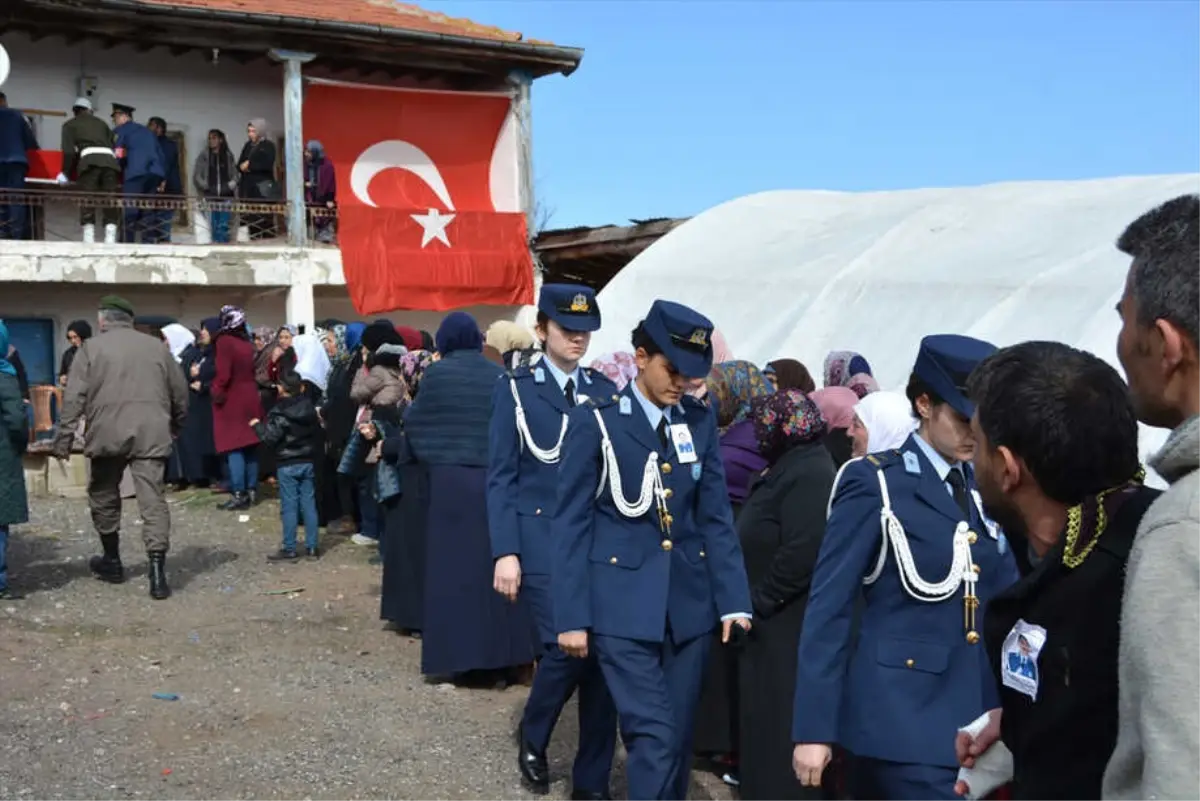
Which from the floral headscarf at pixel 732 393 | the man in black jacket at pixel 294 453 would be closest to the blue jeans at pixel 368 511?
the man in black jacket at pixel 294 453

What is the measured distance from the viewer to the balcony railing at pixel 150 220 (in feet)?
61.0

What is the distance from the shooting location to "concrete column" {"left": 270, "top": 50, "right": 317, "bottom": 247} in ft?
64.5

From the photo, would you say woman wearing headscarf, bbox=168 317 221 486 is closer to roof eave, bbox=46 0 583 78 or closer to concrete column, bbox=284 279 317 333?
concrete column, bbox=284 279 317 333

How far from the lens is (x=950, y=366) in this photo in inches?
134

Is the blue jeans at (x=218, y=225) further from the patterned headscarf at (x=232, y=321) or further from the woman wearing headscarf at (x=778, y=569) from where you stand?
the woman wearing headscarf at (x=778, y=569)

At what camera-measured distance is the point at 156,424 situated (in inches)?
358

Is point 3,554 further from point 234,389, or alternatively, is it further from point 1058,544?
point 1058,544

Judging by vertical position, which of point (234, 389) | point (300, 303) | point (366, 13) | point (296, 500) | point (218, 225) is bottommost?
point (296, 500)

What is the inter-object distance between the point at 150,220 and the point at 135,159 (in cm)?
120

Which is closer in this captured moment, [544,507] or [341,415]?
[544,507]

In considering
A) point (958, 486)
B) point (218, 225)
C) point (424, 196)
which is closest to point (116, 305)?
point (958, 486)

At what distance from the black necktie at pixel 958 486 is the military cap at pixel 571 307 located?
2379 mm

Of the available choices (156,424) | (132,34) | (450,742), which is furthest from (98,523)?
(132,34)

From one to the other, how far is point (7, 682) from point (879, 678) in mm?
5489
